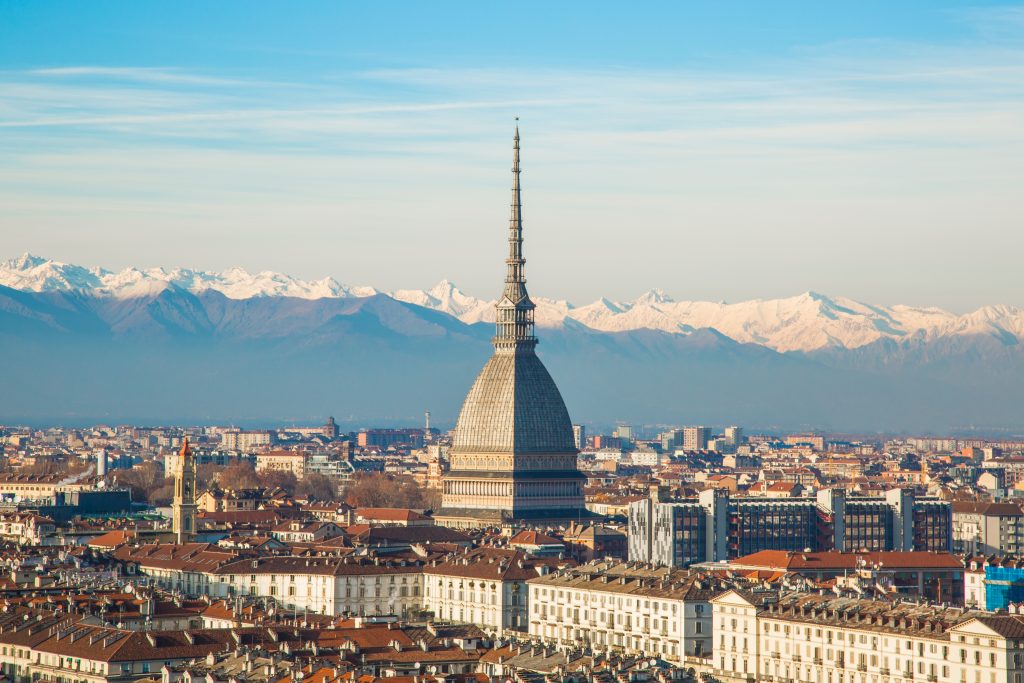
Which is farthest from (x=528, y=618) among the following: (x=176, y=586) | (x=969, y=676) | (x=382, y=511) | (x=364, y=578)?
(x=382, y=511)

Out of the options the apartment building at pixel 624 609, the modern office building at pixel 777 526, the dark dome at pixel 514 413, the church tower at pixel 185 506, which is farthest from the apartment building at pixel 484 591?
the dark dome at pixel 514 413

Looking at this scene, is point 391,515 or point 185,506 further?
point 391,515

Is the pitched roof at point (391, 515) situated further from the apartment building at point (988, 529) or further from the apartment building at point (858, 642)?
the apartment building at point (858, 642)

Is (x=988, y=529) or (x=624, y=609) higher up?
(x=988, y=529)

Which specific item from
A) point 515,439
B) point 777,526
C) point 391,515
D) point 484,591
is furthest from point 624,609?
point 515,439

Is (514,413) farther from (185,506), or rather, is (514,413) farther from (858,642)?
(858,642)

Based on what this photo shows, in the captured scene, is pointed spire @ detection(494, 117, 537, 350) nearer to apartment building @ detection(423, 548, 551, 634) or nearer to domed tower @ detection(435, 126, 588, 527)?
domed tower @ detection(435, 126, 588, 527)
